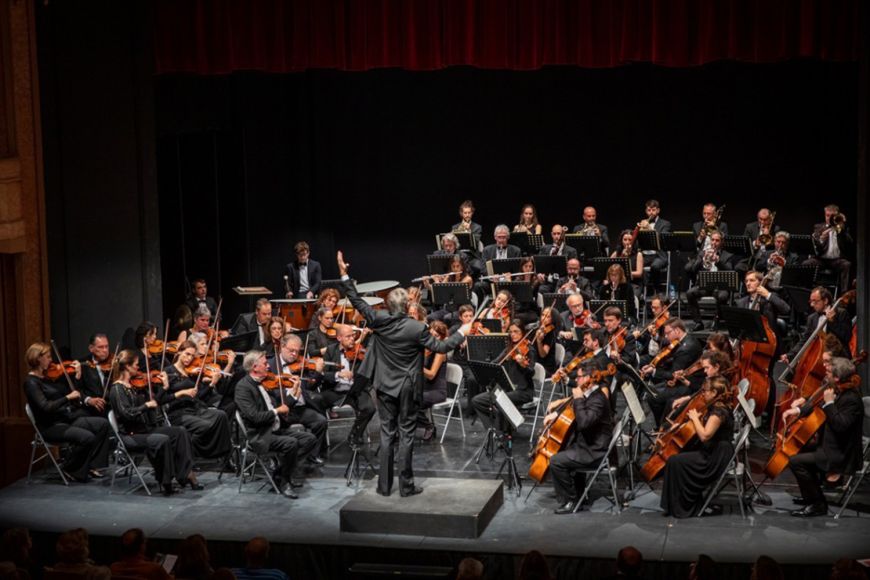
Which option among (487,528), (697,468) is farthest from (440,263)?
(697,468)

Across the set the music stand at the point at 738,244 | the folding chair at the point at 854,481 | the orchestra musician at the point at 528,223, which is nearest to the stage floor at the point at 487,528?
the folding chair at the point at 854,481

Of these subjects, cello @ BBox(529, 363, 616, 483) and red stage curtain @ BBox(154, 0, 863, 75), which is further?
red stage curtain @ BBox(154, 0, 863, 75)

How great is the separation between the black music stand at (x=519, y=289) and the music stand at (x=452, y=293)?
0.43 meters

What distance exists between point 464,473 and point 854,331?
4386 mm

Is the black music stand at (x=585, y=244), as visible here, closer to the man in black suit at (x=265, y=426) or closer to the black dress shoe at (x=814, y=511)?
the man in black suit at (x=265, y=426)

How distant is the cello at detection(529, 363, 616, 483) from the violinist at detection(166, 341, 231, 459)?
274 centimetres

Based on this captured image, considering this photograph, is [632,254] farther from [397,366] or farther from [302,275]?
[397,366]

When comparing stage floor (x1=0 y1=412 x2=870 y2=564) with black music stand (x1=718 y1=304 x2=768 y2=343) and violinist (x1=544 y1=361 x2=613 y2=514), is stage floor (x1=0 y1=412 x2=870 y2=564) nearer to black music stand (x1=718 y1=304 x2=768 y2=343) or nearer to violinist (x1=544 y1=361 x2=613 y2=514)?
violinist (x1=544 y1=361 x2=613 y2=514)

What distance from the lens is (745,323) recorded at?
10328mm

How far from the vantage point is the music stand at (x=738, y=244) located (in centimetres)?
1345

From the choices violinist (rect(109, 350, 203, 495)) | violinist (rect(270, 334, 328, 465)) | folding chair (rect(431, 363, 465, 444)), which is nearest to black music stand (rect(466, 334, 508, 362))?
folding chair (rect(431, 363, 465, 444))

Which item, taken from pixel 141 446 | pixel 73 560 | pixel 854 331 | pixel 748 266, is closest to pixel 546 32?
pixel 748 266

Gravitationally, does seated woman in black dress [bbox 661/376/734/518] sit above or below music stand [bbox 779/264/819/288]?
below

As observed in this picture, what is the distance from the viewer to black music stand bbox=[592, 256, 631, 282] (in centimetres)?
1327
